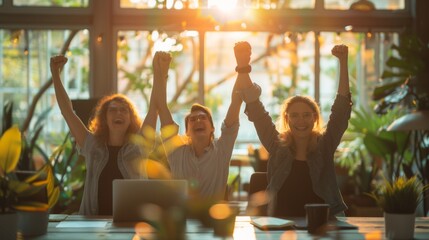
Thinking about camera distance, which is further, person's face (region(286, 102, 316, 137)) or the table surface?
person's face (region(286, 102, 316, 137))

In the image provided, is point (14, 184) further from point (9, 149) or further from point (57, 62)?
point (57, 62)

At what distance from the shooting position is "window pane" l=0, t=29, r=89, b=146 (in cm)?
683

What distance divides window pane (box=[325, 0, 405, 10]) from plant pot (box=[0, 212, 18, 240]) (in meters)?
5.01

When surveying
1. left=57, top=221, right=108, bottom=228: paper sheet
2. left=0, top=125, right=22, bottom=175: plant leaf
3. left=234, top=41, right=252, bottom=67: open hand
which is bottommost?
left=57, top=221, right=108, bottom=228: paper sheet

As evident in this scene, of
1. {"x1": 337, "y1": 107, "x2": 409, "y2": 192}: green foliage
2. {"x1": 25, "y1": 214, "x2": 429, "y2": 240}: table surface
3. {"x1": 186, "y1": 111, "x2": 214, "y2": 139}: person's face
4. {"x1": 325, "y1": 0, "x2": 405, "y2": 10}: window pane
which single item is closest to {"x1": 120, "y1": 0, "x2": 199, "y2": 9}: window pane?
{"x1": 325, "y1": 0, "x2": 405, "y2": 10}: window pane

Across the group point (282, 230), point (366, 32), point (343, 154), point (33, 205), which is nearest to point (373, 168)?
point (343, 154)

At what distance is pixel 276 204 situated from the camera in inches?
146

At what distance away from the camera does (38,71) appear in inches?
271

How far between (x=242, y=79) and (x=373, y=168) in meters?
3.17

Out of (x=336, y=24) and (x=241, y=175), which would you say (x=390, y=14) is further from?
(x=241, y=175)

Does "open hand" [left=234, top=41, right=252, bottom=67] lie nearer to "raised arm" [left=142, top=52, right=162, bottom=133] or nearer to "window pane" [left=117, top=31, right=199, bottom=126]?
"raised arm" [left=142, top=52, right=162, bottom=133]

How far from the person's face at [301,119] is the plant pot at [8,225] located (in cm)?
173

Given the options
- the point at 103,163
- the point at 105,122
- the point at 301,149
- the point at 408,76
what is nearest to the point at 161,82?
the point at 105,122

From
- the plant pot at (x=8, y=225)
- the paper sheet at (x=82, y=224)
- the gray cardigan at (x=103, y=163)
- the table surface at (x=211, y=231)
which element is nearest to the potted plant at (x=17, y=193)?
the plant pot at (x=8, y=225)
